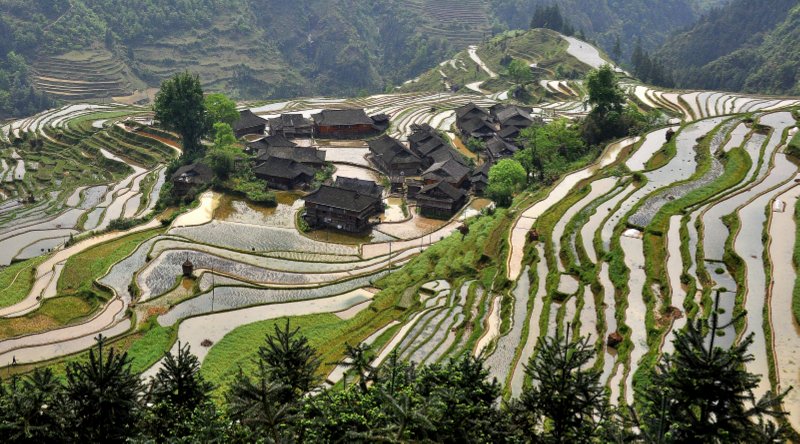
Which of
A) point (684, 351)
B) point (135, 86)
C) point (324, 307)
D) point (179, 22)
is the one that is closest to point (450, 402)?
point (684, 351)

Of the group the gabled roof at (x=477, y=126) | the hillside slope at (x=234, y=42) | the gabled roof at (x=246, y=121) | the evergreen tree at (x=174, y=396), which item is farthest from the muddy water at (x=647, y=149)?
the hillside slope at (x=234, y=42)

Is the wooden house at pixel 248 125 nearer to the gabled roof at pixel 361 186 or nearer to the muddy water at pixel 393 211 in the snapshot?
the gabled roof at pixel 361 186

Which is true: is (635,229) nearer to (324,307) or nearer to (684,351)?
(324,307)

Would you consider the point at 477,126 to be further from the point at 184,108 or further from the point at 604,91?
the point at 184,108

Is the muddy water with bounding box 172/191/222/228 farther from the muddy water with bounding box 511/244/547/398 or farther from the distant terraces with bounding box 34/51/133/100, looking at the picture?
the distant terraces with bounding box 34/51/133/100

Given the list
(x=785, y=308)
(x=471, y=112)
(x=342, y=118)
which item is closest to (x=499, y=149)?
(x=471, y=112)

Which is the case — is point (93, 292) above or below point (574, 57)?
below
